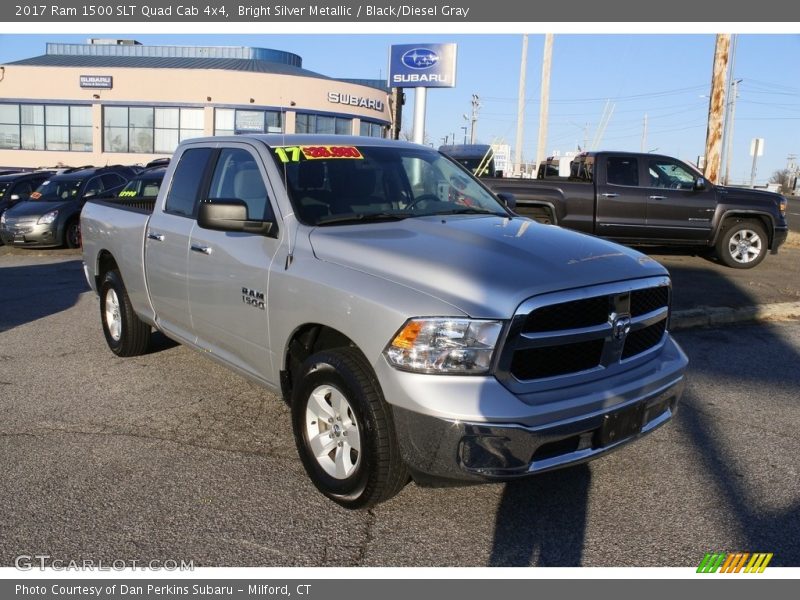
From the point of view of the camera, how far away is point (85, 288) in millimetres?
10609

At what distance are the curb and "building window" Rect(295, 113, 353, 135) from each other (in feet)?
125

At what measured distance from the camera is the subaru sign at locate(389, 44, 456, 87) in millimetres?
18531

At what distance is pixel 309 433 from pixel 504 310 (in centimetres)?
135

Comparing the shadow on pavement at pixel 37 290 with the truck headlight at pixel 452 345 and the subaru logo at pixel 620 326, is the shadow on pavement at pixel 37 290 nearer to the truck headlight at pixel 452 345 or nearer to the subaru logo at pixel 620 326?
the truck headlight at pixel 452 345

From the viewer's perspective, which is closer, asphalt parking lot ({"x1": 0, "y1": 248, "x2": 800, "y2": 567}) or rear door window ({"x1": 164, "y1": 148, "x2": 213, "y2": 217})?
asphalt parking lot ({"x1": 0, "y1": 248, "x2": 800, "y2": 567})

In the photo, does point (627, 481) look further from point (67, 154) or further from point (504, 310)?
point (67, 154)

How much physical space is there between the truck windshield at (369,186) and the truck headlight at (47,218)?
1289 cm

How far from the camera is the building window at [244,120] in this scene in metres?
44.7

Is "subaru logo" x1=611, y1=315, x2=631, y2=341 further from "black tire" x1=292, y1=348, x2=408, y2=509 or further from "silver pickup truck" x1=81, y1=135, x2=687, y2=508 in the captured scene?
"black tire" x1=292, y1=348, x2=408, y2=509

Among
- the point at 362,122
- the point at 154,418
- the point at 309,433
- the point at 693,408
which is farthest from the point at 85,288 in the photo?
the point at 362,122

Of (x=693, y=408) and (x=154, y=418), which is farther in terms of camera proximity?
(x=693, y=408)

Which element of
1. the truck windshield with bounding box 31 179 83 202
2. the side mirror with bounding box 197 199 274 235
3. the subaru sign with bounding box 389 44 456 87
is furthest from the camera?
the subaru sign with bounding box 389 44 456 87

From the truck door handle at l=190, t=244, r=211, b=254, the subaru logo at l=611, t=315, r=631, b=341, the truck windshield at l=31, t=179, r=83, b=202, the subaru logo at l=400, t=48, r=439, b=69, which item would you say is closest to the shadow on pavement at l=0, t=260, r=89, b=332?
the truck windshield at l=31, t=179, r=83, b=202

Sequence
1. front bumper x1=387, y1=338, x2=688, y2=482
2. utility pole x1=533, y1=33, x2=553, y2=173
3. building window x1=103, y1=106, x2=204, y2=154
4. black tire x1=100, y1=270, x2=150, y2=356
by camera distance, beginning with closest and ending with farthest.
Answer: front bumper x1=387, y1=338, x2=688, y2=482
black tire x1=100, y1=270, x2=150, y2=356
utility pole x1=533, y1=33, x2=553, y2=173
building window x1=103, y1=106, x2=204, y2=154
